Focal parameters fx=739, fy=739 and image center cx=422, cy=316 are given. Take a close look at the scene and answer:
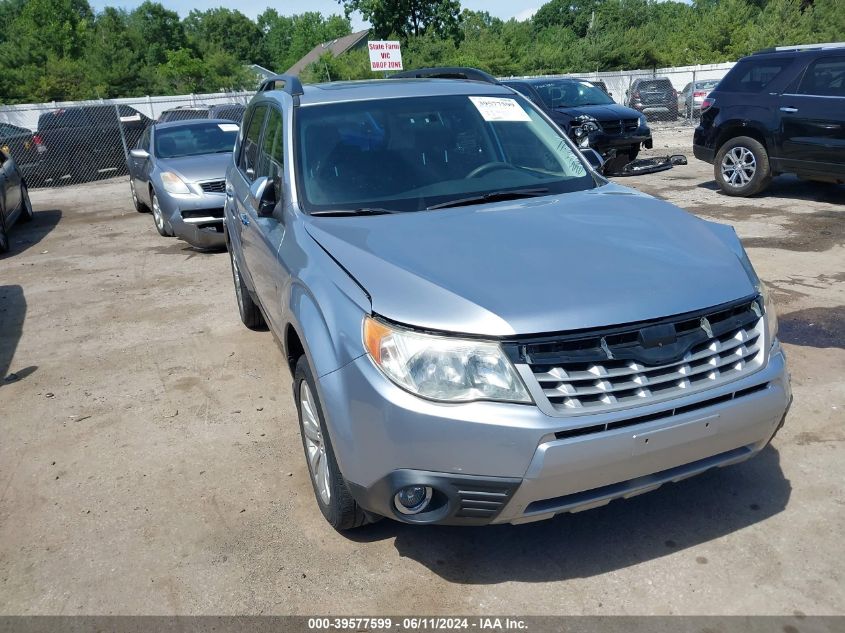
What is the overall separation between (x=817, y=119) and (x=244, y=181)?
739cm

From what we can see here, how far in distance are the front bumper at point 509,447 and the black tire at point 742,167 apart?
8.11 m

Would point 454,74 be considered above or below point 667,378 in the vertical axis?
above

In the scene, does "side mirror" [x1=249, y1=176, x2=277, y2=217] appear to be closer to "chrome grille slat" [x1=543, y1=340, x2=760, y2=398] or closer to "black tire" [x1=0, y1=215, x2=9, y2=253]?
"chrome grille slat" [x1=543, y1=340, x2=760, y2=398]

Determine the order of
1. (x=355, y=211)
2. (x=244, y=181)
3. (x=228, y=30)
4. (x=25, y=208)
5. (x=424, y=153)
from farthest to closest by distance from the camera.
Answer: (x=228, y=30) → (x=25, y=208) → (x=244, y=181) → (x=424, y=153) → (x=355, y=211)

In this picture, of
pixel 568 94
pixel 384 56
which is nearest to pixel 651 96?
pixel 384 56

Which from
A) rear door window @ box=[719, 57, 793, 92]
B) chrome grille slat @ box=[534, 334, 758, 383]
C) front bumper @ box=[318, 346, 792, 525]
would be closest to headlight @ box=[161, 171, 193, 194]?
front bumper @ box=[318, 346, 792, 525]

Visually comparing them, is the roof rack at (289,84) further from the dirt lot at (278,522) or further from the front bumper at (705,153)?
the front bumper at (705,153)

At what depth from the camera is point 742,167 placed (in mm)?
10148

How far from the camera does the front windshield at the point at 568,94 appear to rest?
1484cm

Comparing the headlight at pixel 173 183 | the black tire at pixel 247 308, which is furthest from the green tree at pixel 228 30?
the black tire at pixel 247 308

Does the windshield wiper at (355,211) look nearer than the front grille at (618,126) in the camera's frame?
Yes

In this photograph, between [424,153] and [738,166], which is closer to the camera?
[424,153]

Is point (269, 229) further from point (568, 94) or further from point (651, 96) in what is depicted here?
point (651, 96)

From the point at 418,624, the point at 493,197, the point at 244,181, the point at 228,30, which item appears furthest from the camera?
the point at 228,30
